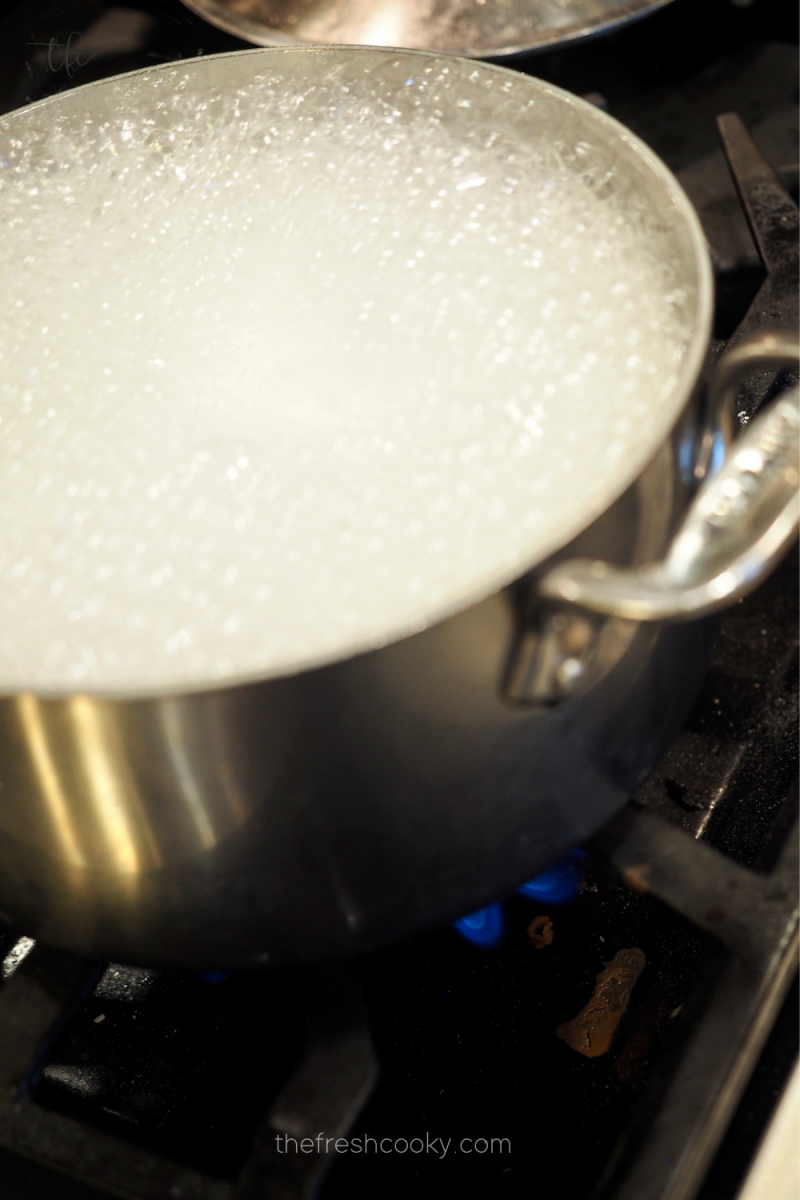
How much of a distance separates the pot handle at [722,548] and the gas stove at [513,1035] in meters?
0.19

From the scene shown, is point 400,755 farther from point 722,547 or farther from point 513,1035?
point 513,1035

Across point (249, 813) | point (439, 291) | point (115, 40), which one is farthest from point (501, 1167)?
point (115, 40)

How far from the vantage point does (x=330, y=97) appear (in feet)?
1.82

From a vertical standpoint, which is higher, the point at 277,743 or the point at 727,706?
the point at 277,743

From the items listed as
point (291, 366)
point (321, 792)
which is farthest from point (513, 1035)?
point (291, 366)

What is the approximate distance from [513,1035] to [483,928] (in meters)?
0.06

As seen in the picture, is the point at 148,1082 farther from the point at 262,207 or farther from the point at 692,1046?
the point at 262,207

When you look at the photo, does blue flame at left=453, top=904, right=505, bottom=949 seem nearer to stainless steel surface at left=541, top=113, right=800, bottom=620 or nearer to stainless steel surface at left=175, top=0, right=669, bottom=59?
stainless steel surface at left=541, top=113, right=800, bottom=620

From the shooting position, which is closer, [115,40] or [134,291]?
[134,291]

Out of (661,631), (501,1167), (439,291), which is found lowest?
(501,1167)

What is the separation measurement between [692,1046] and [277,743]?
0.22 meters

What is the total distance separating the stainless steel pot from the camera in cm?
33

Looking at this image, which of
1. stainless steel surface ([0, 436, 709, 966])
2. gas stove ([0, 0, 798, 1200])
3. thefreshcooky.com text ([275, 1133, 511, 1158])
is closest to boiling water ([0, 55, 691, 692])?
stainless steel surface ([0, 436, 709, 966])

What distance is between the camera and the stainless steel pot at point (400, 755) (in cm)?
33
